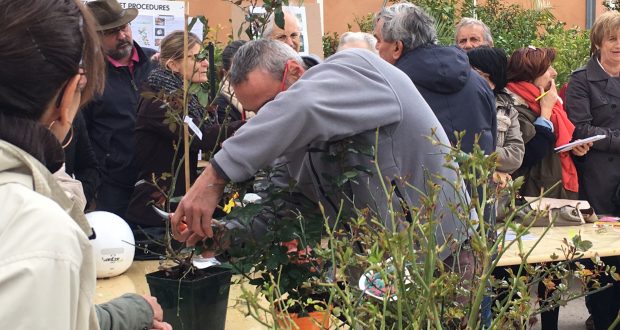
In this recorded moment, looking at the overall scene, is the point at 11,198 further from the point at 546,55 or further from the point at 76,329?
the point at 546,55

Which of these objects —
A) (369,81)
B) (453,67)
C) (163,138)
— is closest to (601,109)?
(453,67)

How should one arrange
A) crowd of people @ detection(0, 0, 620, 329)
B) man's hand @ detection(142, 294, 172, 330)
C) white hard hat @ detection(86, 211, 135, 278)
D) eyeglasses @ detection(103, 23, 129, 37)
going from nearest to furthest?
crowd of people @ detection(0, 0, 620, 329), man's hand @ detection(142, 294, 172, 330), white hard hat @ detection(86, 211, 135, 278), eyeglasses @ detection(103, 23, 129, 37)

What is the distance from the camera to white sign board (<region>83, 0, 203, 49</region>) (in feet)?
19.7

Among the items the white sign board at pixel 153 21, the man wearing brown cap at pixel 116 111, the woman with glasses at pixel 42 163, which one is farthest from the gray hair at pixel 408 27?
the white sign board at pixel 153 21

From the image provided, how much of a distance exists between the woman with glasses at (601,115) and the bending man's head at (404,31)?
1869 millimetres

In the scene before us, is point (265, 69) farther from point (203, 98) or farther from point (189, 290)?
point (189, 290)

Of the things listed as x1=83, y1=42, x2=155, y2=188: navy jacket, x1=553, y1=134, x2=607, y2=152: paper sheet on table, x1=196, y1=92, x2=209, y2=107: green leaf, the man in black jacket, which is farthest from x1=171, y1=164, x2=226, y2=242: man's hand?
x1=553, y1=134, x2=607, y2=152: paper sheet on table

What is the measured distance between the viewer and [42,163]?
1280mm

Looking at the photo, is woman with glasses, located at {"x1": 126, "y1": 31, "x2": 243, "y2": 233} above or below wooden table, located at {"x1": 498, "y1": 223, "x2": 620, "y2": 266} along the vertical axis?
above

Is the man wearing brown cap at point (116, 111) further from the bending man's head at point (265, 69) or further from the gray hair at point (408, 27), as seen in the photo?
the bending man's head at point (265, 69)

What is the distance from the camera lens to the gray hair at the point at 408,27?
3578 mm

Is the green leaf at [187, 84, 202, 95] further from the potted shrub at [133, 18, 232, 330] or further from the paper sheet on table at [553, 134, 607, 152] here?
the paper sheet on table at [553, 134, 607, 152]

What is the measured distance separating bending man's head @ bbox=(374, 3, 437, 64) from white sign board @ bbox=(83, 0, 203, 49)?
2.65 metres

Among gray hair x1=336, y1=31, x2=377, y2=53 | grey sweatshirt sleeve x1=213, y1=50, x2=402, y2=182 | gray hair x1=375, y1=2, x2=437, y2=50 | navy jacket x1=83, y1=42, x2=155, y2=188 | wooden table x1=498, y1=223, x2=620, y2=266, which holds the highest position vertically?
grey sweatshirt sleeve x1=213, y1=50, x2=402, y2=182
